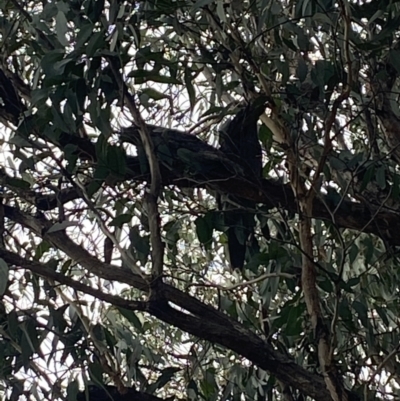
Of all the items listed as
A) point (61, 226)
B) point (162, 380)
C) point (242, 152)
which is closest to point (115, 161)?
point (61, 226)

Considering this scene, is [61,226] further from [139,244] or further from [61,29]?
[61,29]

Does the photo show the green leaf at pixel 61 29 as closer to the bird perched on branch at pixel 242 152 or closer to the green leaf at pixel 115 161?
the green leaf at pixel 115 161

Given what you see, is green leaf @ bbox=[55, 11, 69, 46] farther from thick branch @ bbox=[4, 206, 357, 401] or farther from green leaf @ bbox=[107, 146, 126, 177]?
thick branch @ bbox=[4, 206, 357, 401]

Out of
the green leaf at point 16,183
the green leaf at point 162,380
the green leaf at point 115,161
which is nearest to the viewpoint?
the green leaf at point 115,161

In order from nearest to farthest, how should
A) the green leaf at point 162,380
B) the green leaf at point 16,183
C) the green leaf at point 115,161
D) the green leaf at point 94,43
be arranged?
the green leaf at point 94,43 < the green leaf at point 115,161 < the green leaf at point 16,183 < the green leaf at point 162,380

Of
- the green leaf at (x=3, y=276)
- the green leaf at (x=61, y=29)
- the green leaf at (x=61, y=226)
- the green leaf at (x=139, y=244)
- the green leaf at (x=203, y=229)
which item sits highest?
the green leaf at (x=61, y=29)

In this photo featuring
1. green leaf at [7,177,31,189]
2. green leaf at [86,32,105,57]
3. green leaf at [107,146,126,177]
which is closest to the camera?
green leaf at [86,32,105,57]

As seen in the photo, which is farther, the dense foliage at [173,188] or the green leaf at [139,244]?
the green leaf at [139,244]

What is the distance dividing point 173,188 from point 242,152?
20 centimetres

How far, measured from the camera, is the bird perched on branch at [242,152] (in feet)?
4.51

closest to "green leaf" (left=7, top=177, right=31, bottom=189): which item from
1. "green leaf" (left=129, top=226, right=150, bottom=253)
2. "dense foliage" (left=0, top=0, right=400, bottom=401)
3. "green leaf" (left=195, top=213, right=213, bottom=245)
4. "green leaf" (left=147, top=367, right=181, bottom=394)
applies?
"dense foliage" (left=0, top=0, right=400, bottom=401)

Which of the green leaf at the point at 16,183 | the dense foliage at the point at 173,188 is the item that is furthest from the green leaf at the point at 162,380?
the green leaf at the point at 16,183

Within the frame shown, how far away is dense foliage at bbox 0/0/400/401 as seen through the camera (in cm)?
118

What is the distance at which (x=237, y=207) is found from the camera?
1404 mm
